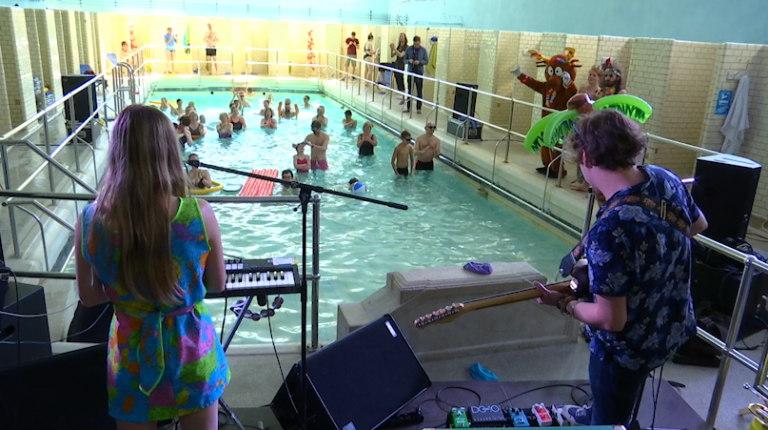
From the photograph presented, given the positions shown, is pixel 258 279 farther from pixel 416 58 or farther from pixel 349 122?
pixel 416 58

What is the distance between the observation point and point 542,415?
9.46ft

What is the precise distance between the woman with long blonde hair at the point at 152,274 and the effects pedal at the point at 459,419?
127cm

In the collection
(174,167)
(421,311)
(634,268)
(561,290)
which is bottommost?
(421,311)

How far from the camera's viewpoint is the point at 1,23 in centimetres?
903

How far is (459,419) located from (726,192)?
2.81 meters

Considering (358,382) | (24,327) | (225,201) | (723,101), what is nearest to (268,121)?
(723,101)

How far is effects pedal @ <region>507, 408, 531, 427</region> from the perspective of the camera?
280cm

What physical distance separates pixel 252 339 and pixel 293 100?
47.1 ft

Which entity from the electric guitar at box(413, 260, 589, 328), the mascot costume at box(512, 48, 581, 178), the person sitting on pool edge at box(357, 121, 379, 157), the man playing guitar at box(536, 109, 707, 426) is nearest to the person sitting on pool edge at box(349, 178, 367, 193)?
the person sitting on pool edge at box(357, 121, 379, 157)

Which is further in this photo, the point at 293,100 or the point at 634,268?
the point at 293,100

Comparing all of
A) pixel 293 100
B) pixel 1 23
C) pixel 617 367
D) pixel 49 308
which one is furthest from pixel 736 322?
pixel 293 100

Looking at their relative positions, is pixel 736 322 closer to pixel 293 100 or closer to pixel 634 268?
pixel 634 268

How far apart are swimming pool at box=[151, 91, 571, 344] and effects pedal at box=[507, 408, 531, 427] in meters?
2.33

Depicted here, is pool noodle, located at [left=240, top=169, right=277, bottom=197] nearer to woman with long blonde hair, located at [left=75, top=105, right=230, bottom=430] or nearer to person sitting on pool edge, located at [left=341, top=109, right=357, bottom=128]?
person sitting on pool edge, located at [left=341, top=109, right=357, bottom=128]
